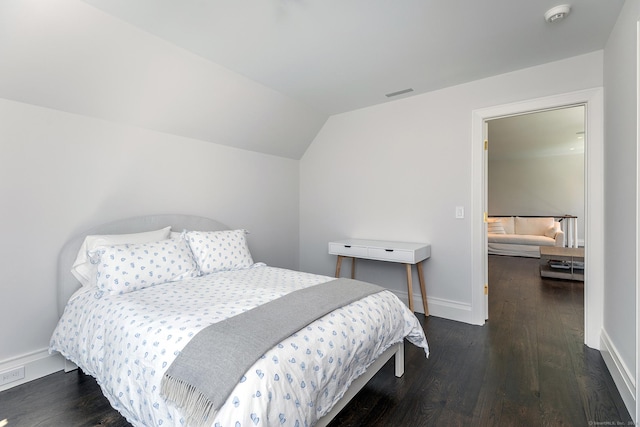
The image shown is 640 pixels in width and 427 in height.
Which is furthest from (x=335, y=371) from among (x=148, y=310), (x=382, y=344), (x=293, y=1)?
(x=293, y=1)

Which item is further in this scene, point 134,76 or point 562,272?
point 562,272

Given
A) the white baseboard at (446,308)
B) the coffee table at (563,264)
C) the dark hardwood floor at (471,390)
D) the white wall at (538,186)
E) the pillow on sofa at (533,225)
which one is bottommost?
the dark hardwood floor at (471,390)

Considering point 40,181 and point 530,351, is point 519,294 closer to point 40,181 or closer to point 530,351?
point 530,351

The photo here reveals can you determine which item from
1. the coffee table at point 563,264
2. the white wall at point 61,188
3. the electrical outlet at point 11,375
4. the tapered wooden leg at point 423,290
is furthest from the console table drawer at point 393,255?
the coffee table at point 563,264

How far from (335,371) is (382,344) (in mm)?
480

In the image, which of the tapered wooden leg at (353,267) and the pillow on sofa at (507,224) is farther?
the pillow on sofa at (507,224)

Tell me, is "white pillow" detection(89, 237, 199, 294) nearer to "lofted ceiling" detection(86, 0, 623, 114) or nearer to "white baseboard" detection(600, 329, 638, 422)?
"lofted ceiling" detection(86, 0, 623, 114)

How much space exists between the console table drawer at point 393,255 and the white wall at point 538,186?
6541mm

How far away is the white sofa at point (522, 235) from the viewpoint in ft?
21.5

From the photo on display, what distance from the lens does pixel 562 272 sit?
464 centimetres

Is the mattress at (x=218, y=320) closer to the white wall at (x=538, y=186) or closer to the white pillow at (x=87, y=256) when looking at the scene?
the white pillow at (x=87, y=256)

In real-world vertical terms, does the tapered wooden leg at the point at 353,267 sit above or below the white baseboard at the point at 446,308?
above

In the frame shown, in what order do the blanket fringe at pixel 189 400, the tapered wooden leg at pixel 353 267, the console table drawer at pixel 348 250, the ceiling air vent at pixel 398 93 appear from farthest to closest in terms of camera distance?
the tapered wooden leg at pixel 353 267 < the console table drawer at pixel 348 250 < the ceiling air vent at pixel 398 93 < the blanket fringe at pixel 189 400

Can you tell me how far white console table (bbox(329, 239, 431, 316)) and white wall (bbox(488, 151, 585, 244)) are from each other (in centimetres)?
621
